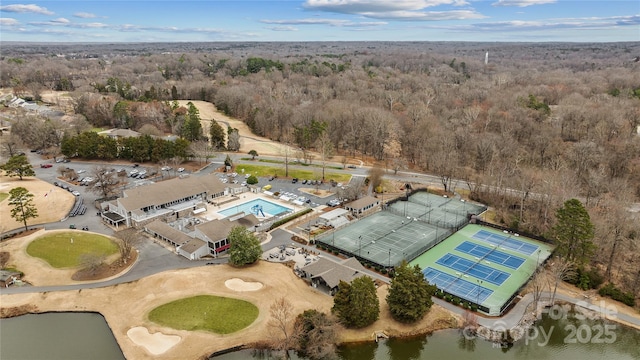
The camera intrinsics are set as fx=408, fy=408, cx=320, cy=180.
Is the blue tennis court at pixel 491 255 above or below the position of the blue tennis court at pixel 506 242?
below

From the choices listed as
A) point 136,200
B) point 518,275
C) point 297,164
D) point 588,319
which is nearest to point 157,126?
point 297,164

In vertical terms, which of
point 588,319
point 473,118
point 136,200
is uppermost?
point 473,118

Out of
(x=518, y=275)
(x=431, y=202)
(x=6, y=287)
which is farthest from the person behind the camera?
(x=431, y=202)

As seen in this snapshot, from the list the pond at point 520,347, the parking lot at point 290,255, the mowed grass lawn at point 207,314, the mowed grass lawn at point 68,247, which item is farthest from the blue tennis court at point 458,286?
the mowed grass lawn at point 68,247

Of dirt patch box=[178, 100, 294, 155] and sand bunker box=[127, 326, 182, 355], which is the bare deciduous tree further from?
dirt patch box=[178, 100, 294, 155]

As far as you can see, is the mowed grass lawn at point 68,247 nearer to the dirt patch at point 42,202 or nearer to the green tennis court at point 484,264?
the dirt patch at point 42,202

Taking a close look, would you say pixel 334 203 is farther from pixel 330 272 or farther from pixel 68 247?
pixel 68 247

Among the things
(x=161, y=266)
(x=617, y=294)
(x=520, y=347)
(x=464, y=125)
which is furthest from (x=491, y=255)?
(x=464, y=125)

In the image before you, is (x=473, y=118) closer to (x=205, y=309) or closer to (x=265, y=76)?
(x=205, y=309)
